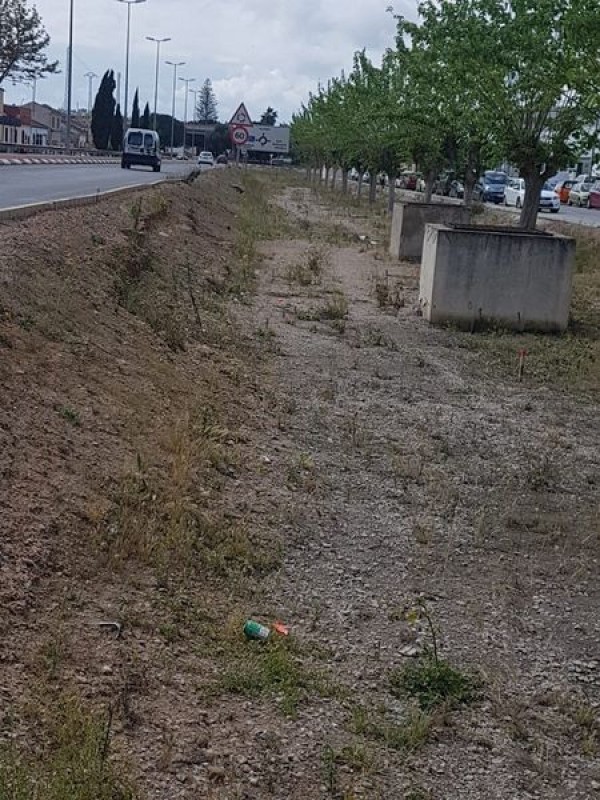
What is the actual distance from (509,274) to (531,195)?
369cm

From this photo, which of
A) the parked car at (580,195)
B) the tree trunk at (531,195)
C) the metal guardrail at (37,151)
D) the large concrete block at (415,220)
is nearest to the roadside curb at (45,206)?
the large concrete block at (415,220)

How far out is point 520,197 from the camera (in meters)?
52.4

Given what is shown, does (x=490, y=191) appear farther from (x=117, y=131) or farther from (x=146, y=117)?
(x=146, y=117)

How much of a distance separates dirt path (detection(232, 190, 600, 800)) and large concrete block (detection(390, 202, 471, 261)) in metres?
12.0

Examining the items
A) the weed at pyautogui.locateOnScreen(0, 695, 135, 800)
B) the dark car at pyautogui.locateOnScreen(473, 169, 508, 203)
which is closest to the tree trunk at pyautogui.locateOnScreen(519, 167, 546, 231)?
the weed at pyautogui.locateOnScreen(0, 695, 135, 800)

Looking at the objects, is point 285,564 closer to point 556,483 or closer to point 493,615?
point 493,615

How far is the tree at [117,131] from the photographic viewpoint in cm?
10295

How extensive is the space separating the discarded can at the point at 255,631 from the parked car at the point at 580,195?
56.9 metres

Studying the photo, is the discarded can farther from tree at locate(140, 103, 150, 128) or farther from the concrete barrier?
tree at locate(140, 103, 150, 128)

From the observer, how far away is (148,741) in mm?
4156

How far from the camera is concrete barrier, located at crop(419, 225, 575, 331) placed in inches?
597

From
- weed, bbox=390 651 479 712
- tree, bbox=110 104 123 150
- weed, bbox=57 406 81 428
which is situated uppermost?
tree, bbox=110 104 123 150

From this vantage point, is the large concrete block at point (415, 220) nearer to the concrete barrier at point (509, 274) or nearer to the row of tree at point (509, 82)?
the row of tree at point (509, 82)

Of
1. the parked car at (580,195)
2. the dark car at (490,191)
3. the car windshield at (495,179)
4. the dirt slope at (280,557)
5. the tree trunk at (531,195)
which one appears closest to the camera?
the dirt slope at (280,557)
